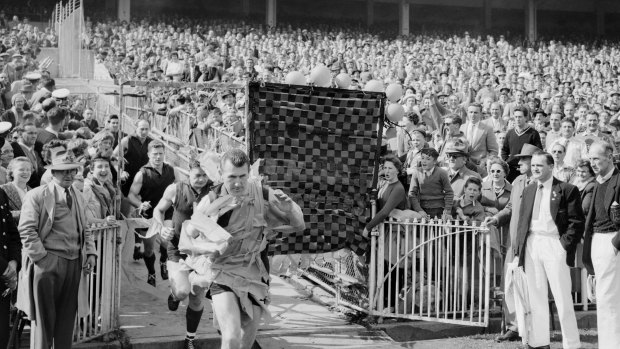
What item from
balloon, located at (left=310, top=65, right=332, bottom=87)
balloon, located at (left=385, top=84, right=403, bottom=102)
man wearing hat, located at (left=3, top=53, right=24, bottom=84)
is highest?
man wearing hat, located at (left=3, top=53, right=24, bottom=84)

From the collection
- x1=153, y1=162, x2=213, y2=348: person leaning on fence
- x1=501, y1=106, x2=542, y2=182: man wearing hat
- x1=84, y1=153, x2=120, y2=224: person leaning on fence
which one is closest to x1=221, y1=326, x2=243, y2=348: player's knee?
x1=153, y1=162, x2=213, y2=348: person leaning on fence

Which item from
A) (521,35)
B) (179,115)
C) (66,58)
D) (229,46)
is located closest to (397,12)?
(521,35)

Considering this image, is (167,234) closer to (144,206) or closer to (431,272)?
(144,206)

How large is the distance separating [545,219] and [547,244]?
22 centimetres

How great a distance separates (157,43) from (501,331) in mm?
20075

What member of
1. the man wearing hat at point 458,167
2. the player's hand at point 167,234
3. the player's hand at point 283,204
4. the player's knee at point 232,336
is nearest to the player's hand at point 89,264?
the player's hand at point 167,234

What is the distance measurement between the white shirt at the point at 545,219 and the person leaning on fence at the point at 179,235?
2.99m

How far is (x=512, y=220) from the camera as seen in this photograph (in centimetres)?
787

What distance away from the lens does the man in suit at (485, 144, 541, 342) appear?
25.6ft

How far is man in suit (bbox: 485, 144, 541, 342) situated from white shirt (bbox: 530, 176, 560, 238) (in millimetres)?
186

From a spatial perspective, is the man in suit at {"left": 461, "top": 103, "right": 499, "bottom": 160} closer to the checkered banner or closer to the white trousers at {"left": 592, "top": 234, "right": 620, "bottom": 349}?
the checkered banner

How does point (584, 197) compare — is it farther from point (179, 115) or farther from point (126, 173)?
point (179, 115)

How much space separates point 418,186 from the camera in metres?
8.84

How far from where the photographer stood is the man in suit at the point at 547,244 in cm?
748
